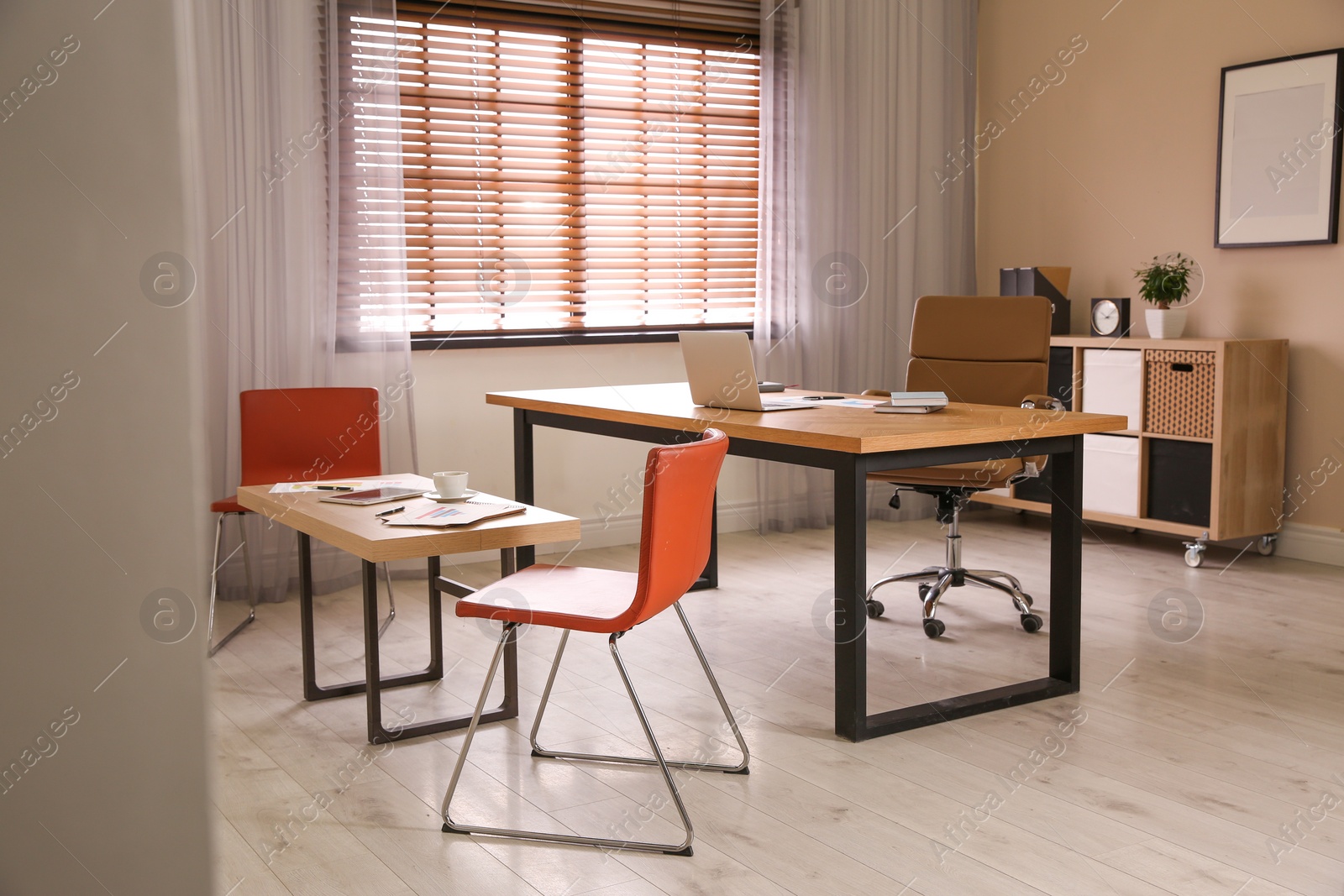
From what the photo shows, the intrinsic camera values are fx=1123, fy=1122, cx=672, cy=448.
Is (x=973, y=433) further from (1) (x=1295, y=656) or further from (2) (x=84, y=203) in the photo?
(2) (x=84, y=203)

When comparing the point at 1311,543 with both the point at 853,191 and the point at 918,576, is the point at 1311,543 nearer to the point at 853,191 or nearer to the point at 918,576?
the point at 918,576

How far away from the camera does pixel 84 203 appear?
2.18 ft

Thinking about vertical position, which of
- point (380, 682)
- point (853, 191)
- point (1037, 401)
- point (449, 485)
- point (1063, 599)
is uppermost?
point (853, 191)

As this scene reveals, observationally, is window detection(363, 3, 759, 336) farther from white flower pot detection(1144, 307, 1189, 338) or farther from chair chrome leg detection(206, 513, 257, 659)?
white flower pot detection(1144, 307, 1189, 338)

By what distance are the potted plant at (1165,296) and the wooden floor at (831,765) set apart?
1.18m

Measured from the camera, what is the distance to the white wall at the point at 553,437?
4.56 meters

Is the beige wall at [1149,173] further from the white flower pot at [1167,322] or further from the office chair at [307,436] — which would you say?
the office chair at [307,436]

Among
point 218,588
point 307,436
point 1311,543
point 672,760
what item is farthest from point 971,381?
point 218,588

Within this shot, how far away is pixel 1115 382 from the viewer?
468cm

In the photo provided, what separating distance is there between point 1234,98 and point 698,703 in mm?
3433

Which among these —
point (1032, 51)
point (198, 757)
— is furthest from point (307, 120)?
point (198, 757)

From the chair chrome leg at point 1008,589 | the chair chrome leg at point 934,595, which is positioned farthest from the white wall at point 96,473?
the chair chrome leg at point 1008,589

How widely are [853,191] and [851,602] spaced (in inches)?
125

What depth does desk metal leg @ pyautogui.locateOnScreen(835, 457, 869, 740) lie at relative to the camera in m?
2.59
